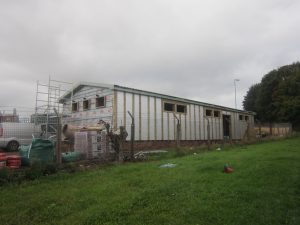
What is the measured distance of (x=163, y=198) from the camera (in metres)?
5.16

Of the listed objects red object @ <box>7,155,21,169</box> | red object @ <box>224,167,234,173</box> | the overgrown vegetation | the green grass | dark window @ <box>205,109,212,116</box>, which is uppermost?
the overgrown vegetation

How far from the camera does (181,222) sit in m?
4.05

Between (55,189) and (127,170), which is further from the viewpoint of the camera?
(127,170)

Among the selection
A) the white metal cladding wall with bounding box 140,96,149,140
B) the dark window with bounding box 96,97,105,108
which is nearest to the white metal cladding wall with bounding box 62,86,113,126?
the dark window with bounding box 96,97,105,108

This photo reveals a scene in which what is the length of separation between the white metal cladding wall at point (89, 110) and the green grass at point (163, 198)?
343 inches

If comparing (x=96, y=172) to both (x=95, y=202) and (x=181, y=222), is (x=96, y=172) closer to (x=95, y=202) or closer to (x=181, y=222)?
(x=95, y=202)

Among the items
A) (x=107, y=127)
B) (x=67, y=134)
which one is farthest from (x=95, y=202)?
(x=67, y=134)

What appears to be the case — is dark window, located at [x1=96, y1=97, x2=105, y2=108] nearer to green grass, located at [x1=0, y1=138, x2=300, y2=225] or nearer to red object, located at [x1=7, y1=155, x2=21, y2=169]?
red object, located at [x1=7, y1=155, x2=21, y2=169]

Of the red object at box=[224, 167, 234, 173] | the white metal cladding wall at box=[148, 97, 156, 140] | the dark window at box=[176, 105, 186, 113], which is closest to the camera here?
the red object at box=[224, 167, 234, 173]

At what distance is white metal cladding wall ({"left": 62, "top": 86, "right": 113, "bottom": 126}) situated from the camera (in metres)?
16.1

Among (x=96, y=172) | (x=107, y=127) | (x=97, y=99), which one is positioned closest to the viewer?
(x=96, y=172)

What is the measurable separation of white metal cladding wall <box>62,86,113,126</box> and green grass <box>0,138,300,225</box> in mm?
8722

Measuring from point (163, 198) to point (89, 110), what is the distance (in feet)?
44.6

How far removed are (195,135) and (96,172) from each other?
13726 mm
